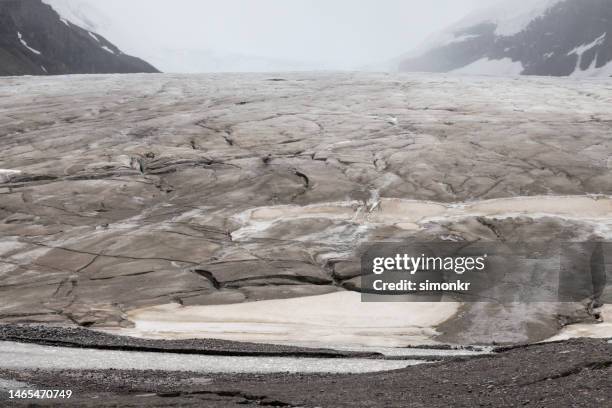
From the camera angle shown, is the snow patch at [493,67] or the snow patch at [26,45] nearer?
the snow patch at [26,45]

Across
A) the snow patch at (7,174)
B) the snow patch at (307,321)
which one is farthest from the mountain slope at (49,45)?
the snow patch at (307,321)

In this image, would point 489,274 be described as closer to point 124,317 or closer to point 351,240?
point 351,240

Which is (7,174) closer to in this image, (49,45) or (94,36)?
(49,45)

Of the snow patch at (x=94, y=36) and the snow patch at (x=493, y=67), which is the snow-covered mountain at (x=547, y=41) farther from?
the snow patch at (x=94, y=36)

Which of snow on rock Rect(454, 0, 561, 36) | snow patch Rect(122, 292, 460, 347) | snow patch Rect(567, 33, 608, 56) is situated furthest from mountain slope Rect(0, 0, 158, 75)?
snow on rock Rect(454, 0, 561, 36)

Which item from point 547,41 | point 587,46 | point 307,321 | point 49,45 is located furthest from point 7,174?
point 547,41

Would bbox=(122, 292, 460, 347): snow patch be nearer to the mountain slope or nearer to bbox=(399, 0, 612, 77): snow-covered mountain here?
the mountain slope

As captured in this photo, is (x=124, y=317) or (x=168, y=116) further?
(x=168, y=116)

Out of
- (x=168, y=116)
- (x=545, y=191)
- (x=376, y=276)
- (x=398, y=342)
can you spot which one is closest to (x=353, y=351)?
(x=398, y=342)
